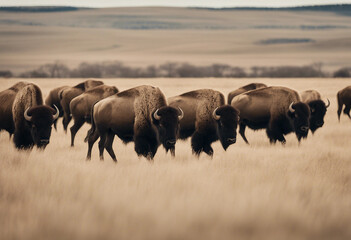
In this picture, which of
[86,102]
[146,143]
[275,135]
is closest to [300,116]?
[275,135]

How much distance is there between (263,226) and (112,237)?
1448 millimetres

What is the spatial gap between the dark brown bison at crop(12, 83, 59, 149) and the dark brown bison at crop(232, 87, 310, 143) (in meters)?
5.22

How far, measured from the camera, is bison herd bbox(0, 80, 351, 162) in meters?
8.64

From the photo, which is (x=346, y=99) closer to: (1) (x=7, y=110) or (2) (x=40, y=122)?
(1) (x=7, y=110)

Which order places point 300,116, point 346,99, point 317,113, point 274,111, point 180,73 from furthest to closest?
point 180,73 → point 346,99 → point 317,113 → point 274,111 → point 300,116

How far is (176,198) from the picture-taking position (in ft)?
18.2

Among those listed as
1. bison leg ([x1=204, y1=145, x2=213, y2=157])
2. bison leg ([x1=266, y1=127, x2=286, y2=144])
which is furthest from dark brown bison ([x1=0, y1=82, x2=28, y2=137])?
bison leg ([x1=266, y1=127, x2=286, y2=144])

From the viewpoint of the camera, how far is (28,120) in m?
8.70

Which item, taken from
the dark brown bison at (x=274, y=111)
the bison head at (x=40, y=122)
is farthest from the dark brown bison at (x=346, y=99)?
the bison head at (x=40, y=122)

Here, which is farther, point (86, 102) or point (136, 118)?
point (86, 102)

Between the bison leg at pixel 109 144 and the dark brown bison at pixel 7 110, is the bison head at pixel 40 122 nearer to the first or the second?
the bison leg at pixel 109 144

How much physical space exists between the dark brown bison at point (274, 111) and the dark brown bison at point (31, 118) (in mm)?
5224

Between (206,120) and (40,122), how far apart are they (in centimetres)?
336

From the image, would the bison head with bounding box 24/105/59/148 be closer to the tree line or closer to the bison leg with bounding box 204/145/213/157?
the bison leg with bounding box 204/145/213/157
